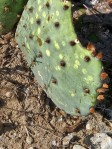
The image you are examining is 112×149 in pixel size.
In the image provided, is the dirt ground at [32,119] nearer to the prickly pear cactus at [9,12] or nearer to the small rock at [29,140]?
the small rock at [29,140]

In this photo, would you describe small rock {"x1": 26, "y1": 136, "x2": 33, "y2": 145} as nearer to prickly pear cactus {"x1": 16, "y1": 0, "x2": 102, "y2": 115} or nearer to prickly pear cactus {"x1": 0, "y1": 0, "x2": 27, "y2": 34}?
prickly pear cactus {"x1": 16, "y1": 0, "x2": 102, "y2": 115}

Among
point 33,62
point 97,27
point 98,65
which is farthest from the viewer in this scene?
point 97,27

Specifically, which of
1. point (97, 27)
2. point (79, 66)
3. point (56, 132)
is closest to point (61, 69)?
point (79, 66)

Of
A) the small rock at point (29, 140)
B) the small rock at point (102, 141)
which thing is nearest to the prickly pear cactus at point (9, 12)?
the small rock at point (29, 140)

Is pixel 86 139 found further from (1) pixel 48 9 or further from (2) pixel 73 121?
(1) pixel 48 9

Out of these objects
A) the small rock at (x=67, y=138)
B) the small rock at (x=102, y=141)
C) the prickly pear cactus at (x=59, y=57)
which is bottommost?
the small rock at (x=102, y=141)

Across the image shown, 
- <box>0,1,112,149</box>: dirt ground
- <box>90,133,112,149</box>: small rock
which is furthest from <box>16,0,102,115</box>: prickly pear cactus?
<box>90,133,112,149</box>: small rock
